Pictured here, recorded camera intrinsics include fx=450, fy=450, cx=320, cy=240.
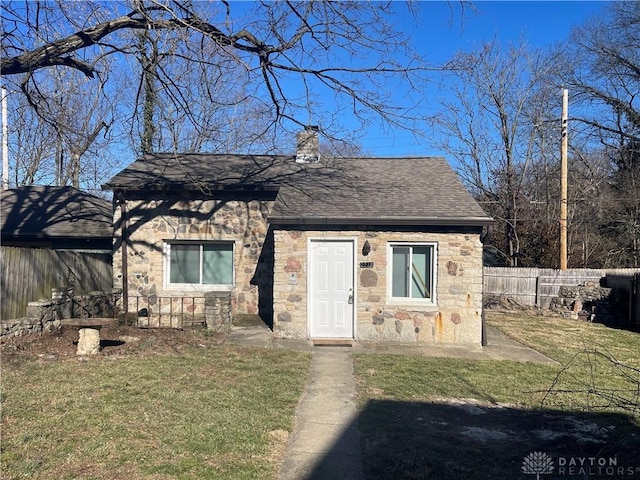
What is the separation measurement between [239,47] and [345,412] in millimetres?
5803

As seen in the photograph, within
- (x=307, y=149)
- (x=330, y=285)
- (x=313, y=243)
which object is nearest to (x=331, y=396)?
(x=330, y=285)

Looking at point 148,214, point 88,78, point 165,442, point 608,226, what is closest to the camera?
point 165,442

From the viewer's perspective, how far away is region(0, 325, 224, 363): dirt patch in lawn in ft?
25.2

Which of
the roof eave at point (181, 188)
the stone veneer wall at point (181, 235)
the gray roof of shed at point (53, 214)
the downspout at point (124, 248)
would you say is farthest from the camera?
the gray roof of shed at point (53, 214)

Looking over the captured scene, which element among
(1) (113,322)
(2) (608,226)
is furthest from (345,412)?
(2) (608,226)

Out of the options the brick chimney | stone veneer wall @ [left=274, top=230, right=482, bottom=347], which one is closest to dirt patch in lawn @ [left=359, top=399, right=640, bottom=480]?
stone veneer wall @ [left=274, top=230, right=482, bottom=347]

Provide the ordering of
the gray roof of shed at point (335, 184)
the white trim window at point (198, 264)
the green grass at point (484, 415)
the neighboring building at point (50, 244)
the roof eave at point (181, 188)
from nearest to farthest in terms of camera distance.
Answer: the green grass at point (484, 415)
the neighboring building at point (50, 244)
the gray roof of shed at point (335, 184)
the roof eave at point (181, 188)
the white trim window at point (198, 264)

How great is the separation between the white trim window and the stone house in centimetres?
3

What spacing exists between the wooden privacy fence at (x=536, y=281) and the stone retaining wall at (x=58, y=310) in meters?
12.9

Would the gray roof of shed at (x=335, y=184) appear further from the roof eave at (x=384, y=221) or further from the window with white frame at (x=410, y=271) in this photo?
the window with white frame at (x=410, y=271)

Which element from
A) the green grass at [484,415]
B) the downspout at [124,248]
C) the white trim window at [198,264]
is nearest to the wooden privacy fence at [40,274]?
the downspout at [124,248]

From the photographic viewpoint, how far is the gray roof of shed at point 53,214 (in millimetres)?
14023

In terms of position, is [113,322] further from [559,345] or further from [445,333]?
[559,345]

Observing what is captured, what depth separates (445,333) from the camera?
9.91 metres
